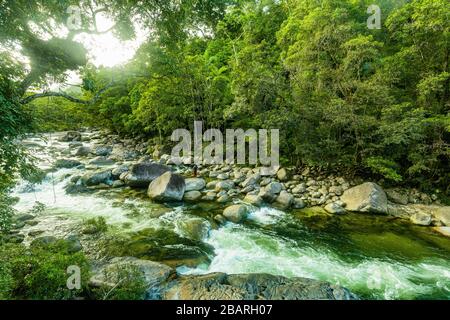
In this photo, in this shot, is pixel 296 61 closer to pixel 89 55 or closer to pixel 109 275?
pixel 89 55

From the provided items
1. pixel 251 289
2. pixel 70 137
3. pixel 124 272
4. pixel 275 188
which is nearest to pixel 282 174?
pixel 275 188

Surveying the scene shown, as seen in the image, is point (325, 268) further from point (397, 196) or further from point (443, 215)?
point (397, 196)

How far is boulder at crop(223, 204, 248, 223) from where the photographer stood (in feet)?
29.0

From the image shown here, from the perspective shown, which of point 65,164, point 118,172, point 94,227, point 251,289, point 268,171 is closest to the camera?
point 251,289

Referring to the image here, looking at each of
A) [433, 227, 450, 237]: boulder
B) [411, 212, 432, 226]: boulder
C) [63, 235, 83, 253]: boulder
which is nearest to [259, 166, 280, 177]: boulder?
[411, 212, 432, 226]: boulder

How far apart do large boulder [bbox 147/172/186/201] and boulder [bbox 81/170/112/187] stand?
354cm

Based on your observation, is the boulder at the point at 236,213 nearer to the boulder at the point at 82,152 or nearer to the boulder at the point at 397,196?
the boulder at the point at 397,196

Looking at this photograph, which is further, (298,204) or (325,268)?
(298,204)

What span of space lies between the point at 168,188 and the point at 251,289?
21.9 feet

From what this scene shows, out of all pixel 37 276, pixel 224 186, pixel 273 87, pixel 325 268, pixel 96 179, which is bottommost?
pixel 325 268

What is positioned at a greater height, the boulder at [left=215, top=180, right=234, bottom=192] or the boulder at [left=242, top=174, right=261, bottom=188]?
the boulder at [left=242, top=174, right=261, bottom=188]

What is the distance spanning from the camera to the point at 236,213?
8906 mm

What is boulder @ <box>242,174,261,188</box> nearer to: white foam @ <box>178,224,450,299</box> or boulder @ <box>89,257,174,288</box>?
white foam @ <box>178,224,450,299</box>

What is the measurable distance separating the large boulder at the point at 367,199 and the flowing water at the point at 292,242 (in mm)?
374
